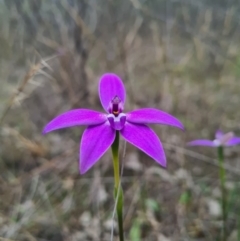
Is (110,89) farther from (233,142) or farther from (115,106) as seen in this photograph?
(233,142)

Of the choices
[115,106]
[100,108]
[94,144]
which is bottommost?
[94,144]

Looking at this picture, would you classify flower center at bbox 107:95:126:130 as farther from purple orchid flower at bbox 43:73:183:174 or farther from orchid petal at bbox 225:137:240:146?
orchid petal at bbox 225:137:240:146

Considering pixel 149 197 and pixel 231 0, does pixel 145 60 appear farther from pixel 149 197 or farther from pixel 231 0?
pixel 149 197

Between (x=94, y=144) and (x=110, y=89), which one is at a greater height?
(x=110, y=89)

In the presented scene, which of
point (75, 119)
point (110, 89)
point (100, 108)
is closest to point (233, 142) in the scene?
point (110, 89)

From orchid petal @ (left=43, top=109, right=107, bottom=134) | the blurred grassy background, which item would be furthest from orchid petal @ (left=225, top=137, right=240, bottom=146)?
orchid petal @ (left=43, top=109, right=107, bottom=134)

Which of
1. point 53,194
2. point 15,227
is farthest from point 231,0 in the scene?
point 15,227
